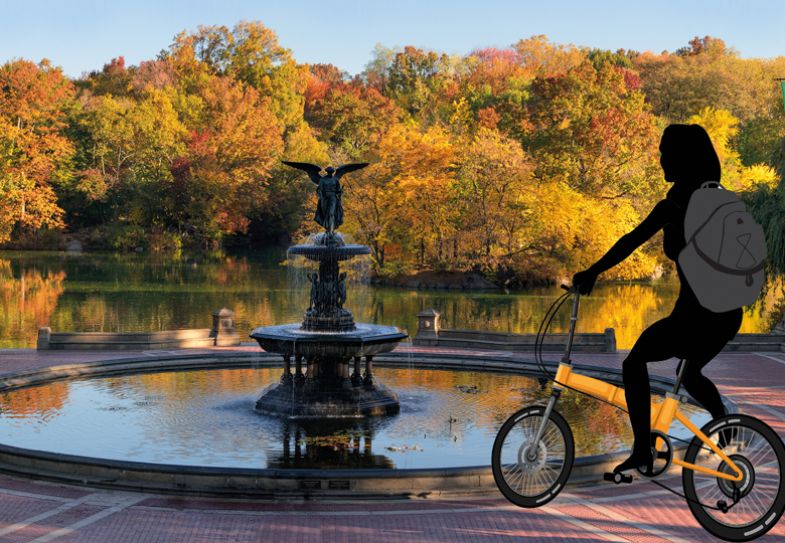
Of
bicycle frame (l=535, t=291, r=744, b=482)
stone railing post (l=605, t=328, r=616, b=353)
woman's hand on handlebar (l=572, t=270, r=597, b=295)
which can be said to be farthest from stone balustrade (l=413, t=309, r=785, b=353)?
woman's hand on handlebar (l=572, t=270, r=597, b=295)

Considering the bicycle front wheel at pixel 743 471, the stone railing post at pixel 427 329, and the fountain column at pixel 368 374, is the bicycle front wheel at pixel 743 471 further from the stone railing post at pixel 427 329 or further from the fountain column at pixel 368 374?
the stone railing post at pixel 427 329

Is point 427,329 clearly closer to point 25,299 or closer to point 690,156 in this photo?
point 690,156

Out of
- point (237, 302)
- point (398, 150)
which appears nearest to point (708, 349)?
point (237, 302)

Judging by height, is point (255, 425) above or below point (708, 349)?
below

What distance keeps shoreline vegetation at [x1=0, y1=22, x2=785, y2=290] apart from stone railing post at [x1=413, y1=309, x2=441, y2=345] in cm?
1172

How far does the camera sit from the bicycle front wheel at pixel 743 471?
7789mm

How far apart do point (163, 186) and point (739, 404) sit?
72684 millimetres

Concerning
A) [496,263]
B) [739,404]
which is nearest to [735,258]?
[739,404]

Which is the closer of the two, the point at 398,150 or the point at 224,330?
the point at 224,330

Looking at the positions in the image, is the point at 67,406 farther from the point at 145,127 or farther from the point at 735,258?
the point at 145,127

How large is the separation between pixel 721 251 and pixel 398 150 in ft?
185

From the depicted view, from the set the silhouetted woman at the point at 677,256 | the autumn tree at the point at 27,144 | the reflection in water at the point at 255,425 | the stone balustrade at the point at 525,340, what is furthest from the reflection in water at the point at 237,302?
the silhouetted woman at the point at 677,256

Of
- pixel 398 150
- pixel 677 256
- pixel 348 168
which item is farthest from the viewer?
pixel 398 150

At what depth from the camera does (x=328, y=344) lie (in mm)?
20219
